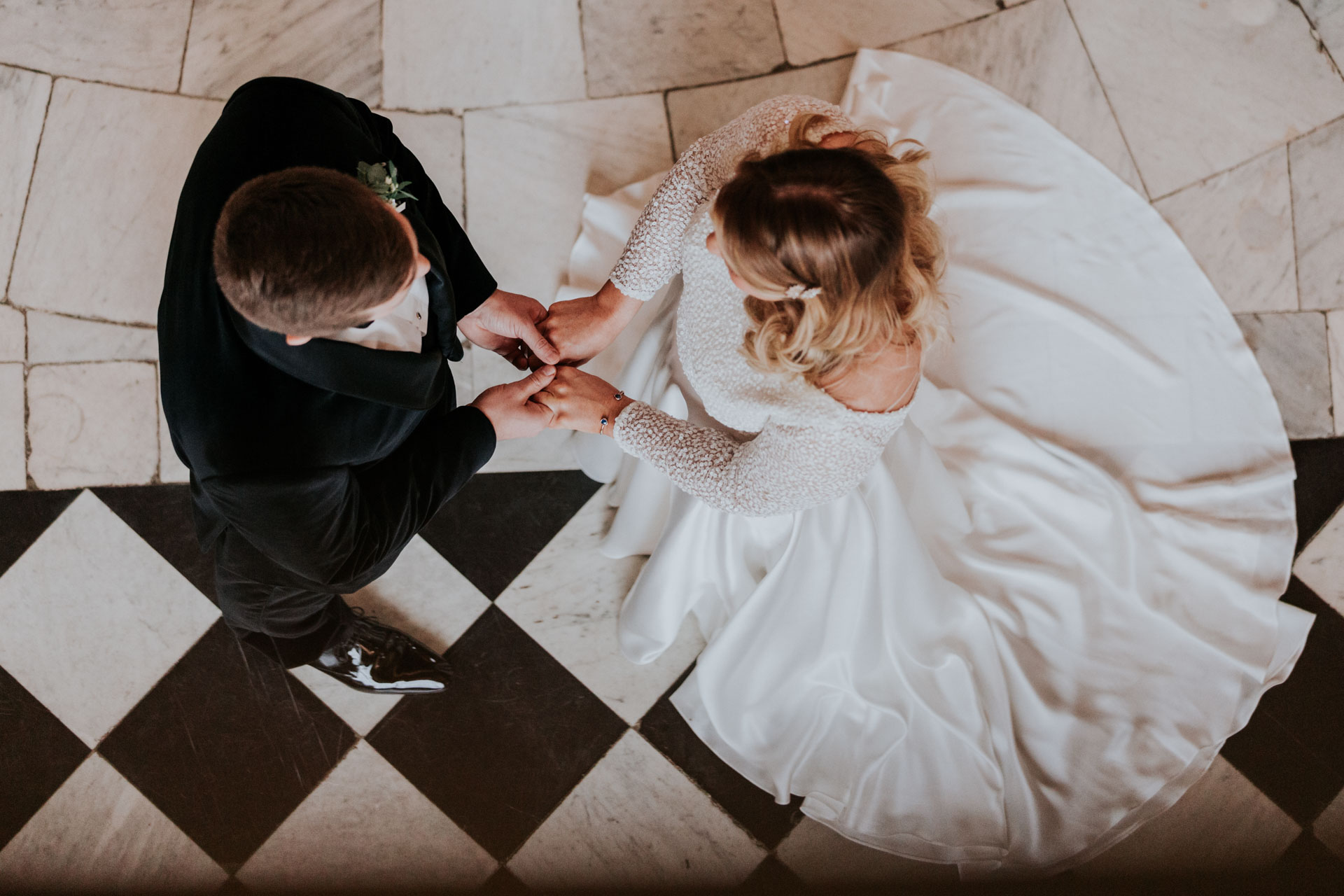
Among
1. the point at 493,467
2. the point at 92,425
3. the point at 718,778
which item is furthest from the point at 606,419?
the point at 92,425

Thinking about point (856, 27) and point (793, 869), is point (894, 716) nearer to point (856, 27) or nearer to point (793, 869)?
point (793, 869)

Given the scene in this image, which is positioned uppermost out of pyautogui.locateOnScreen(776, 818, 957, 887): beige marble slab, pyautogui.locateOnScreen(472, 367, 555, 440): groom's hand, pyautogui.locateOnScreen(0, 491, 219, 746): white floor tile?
pyautogui.locateOnScreen(472, 367, 555, 440): groom's hand

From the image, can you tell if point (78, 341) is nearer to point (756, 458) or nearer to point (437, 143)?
point (437, 143)

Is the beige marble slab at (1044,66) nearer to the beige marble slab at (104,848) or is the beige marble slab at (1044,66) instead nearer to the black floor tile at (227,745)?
the black floor tile at (227,745)

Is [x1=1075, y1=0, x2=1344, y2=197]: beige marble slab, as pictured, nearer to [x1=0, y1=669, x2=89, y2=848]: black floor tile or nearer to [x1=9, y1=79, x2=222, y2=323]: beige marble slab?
[x1=9, y1=79, x2=222, y2=323]: beige marble slab

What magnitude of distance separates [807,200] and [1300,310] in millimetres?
2022

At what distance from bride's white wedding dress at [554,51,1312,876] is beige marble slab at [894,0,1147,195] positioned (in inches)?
20.4

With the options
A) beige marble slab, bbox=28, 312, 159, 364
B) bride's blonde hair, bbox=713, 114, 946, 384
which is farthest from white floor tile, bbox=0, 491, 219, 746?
bride's blonde hair, bbox=713, 114, 946, 384

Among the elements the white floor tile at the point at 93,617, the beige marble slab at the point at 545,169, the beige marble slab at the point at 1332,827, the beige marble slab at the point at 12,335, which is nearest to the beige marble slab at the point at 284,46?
the beige marble slab at the point at 545,169

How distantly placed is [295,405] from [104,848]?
1.70 meters

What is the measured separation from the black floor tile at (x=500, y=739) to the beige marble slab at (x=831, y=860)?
1.79ft

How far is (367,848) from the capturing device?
2.11 meters

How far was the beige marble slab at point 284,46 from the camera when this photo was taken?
2352mm

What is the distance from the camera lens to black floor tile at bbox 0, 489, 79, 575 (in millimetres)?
2158
